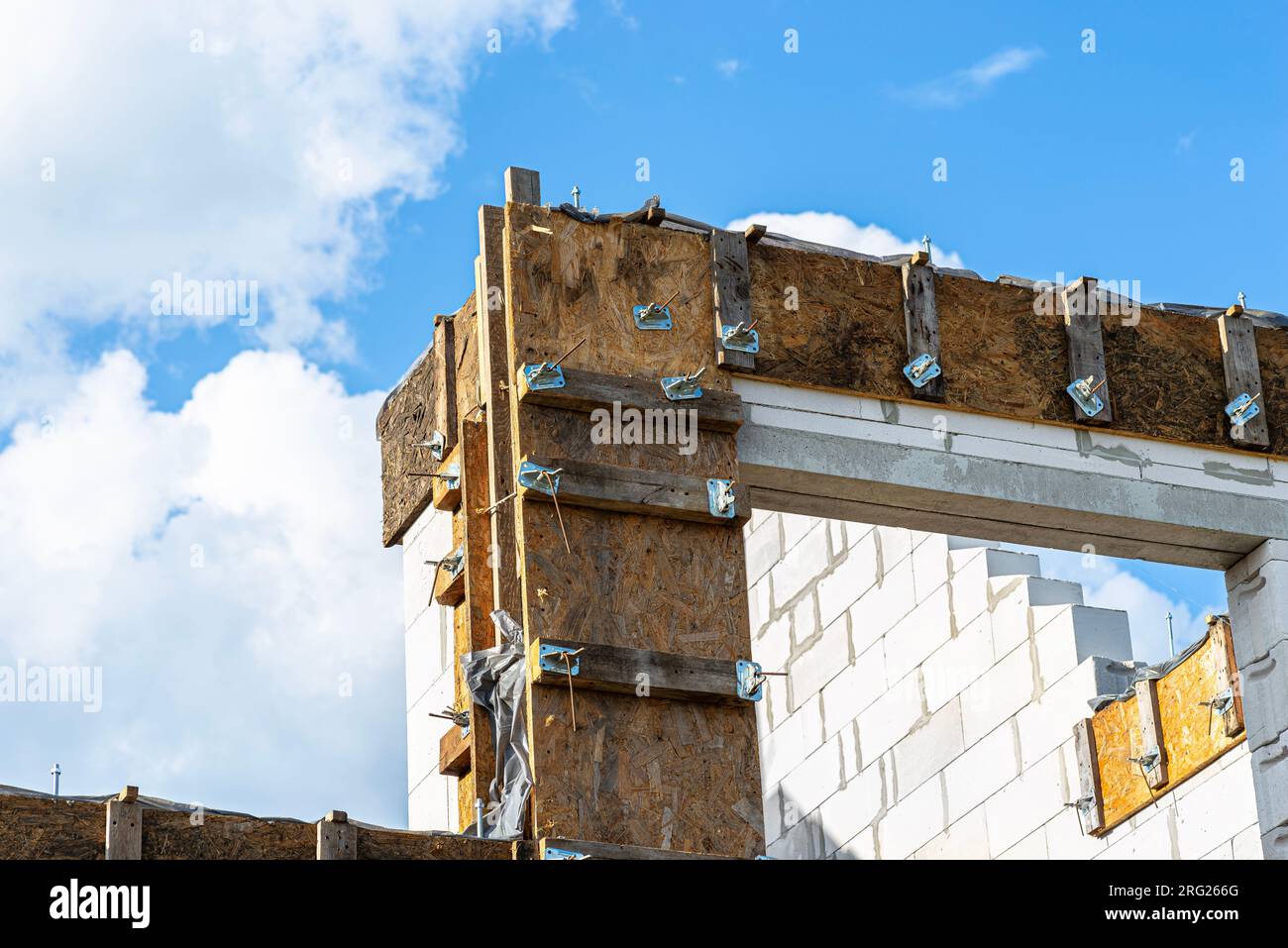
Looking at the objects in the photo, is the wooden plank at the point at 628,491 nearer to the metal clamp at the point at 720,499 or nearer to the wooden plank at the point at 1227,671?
the metal clamp at the point at 720,499

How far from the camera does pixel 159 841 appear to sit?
35.8ft

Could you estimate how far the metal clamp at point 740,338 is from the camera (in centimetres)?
1342

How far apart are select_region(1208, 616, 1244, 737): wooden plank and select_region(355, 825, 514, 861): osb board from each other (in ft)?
22.0

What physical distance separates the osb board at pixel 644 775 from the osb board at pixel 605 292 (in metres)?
2.16

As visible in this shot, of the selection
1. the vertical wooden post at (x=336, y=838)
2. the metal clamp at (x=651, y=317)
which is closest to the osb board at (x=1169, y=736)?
the metal clamp at (x=651, y=317)

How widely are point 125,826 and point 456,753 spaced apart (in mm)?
2817

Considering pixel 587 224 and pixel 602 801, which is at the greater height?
pixel 587 224

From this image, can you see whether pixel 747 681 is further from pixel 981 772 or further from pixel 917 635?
pixel 917 635

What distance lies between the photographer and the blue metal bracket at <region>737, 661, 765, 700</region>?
1255 cm

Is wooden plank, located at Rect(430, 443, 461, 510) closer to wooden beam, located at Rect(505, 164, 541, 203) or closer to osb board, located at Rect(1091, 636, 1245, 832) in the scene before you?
wooden beam, located at Rect(505, 164, 541, 203)
